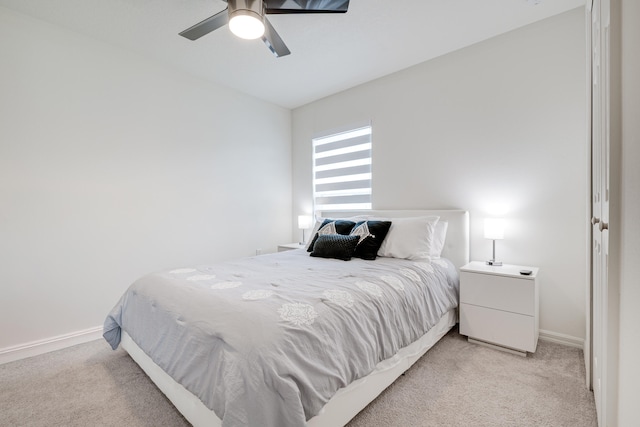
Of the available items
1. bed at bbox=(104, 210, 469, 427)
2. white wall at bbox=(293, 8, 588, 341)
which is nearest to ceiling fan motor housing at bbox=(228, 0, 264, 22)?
bed at bbox=(104, 210, 469, 427)

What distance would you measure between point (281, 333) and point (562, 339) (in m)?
2.53

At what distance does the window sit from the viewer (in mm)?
3695

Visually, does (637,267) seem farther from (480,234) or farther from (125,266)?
(125,266)

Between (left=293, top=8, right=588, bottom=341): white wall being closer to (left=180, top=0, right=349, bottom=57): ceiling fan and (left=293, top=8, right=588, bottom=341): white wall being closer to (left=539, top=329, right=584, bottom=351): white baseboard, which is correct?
(left=539, top=329, right=584, bottom=351): white baseboard

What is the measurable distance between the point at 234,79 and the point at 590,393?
13.7 feet

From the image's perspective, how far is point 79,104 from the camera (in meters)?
2.59

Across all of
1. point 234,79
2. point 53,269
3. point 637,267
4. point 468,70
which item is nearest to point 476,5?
point 468,70

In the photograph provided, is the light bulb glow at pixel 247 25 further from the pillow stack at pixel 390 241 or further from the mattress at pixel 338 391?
the mattress at pixel 338 391

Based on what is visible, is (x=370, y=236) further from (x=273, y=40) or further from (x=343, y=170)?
(x=273, y=40)

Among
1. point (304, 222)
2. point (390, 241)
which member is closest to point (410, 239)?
point (390, 241)

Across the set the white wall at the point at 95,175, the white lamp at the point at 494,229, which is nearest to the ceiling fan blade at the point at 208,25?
the white wall at the point at 95,175

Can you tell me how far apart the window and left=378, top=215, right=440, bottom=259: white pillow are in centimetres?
95

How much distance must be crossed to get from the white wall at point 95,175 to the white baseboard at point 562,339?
335cm

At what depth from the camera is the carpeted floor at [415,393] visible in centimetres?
156
